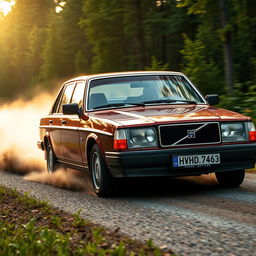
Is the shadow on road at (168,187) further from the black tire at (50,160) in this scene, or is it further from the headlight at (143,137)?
the black tire at (50,160)

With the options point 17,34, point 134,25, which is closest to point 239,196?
point 134,25

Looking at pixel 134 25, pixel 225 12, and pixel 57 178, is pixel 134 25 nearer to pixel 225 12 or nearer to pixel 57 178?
pixel 225 12

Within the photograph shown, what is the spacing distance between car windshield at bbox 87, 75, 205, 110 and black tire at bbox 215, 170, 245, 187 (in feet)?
3.80

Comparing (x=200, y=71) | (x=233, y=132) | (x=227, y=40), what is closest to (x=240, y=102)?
(x=200, y=71)

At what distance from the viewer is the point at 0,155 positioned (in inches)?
566

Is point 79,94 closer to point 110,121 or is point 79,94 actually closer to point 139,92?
point 139,92

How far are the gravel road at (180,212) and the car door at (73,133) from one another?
1.82 ft

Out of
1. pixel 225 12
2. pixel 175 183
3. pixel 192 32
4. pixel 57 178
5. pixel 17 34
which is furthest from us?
pixel 17 34

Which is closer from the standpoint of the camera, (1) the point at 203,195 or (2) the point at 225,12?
(1) the point at 203,195

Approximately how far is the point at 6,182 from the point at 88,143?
2846 mm

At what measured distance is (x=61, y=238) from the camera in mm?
4977

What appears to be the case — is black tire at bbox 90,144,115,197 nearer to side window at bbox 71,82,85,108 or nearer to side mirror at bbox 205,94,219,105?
side window at bbox 71,82,85,108

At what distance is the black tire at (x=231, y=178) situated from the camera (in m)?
Result: 8.41

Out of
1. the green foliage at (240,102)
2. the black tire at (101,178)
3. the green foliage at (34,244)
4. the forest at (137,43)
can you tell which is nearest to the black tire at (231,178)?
the black tire at (101,178)
